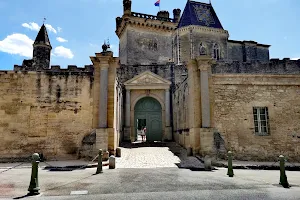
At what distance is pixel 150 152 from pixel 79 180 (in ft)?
19.4

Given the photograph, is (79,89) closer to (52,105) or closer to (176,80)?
(52,105)

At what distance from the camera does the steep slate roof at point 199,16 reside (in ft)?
83.5

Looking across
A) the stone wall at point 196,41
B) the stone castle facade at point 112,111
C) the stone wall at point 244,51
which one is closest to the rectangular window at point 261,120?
the stone castle facade at point 112,111

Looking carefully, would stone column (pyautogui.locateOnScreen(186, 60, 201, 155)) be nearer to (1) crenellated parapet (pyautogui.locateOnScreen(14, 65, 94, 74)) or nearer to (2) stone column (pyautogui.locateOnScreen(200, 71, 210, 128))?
(2) stone column (pyautogui.locateOnScreen(200, 71, 210, 128))

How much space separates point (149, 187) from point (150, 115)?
12326mm

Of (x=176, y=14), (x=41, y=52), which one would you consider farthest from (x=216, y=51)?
(x=41, y=52)

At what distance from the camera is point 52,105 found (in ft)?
33.9

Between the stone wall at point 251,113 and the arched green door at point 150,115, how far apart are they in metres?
7.59

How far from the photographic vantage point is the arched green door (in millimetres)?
17250

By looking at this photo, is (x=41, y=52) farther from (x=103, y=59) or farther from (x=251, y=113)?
(x=251, y=113)

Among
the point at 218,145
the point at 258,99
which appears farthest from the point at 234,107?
the point at 218,145

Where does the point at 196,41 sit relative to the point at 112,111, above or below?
above

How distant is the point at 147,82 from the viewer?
1709cm

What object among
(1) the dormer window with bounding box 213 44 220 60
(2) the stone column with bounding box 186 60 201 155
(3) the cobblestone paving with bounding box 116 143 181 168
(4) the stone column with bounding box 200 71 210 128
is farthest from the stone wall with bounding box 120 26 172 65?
(3) the cobblestone paving with bounding box 116 143 181 168
